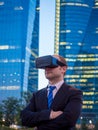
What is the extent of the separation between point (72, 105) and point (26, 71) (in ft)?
545

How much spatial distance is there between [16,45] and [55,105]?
16844 cm

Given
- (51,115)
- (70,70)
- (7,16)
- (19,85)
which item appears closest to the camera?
(51,115)

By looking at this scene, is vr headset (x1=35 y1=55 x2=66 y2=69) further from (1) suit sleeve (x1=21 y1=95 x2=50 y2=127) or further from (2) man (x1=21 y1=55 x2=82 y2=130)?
(1) suit sleeve (x1=21 y1=95 x2=50 y2=127)

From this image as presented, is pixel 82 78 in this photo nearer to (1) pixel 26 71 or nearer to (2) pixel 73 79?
(2) pixel 73 79

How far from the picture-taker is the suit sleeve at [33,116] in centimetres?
499

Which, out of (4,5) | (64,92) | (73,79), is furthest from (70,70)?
(64,92)

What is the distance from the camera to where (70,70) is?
195500mm

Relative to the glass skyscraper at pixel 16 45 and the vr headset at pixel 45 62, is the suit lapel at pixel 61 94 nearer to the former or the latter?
the vr headset at pixel 45 62

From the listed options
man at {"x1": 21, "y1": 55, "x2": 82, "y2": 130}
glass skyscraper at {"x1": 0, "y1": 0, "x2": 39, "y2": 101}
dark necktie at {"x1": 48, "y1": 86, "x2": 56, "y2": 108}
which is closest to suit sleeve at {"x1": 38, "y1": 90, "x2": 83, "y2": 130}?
man at {"x1": 21, "y1": 55, "x2": 82, "y2": 130}

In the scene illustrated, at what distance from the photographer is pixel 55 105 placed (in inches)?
199

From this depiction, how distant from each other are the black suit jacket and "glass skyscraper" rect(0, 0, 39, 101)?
156853mm

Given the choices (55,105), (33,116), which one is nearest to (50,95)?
(55,105)

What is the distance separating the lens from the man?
4961mm

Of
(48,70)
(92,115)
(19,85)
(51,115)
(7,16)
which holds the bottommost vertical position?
(92,115)
